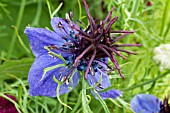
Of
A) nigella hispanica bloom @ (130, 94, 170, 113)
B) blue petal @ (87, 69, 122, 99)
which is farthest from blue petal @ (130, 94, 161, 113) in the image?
blue petal @ (87, 69, 122, 99)

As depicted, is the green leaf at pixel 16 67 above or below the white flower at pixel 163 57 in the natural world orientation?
above

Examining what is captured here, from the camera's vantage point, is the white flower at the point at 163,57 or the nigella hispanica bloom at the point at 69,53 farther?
the white flower at the point at 163,57

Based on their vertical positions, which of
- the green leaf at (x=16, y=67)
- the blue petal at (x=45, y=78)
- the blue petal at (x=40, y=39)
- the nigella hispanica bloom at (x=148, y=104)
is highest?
the blue petal at (x=40, y=39)

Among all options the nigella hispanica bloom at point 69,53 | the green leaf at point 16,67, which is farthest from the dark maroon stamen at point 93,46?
the green leaf at point 16,67

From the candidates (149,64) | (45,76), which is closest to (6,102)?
(45,76)

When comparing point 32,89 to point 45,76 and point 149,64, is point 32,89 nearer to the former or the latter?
point 45,76

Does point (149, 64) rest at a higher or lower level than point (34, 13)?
lower

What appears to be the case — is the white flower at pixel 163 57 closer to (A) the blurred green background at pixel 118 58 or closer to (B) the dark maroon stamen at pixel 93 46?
(A) the blurred green background at pixel 118 58
